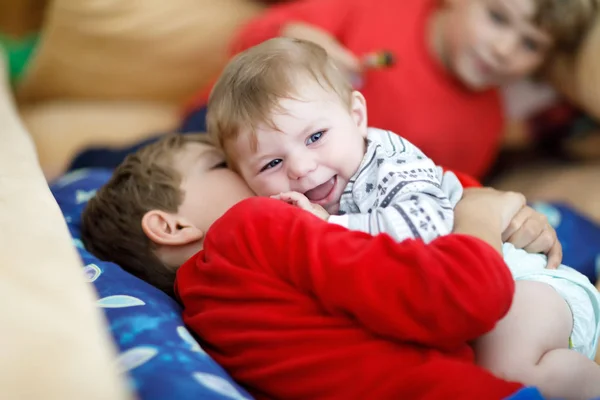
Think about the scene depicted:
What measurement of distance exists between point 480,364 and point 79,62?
1551 mm

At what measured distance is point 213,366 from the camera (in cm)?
71

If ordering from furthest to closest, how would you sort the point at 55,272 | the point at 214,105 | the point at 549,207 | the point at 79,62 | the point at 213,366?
1. the point at 79,62
2. the point at 549,207
3. the point at 214,105
4. the point at 213,366
5. the point at 55,272

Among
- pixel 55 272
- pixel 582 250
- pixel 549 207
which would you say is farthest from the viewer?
pixel 549 207

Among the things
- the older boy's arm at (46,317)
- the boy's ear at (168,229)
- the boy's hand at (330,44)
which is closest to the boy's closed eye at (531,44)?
the boy's hand at (330,44)

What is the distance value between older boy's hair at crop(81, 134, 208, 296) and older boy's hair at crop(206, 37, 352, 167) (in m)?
0.10

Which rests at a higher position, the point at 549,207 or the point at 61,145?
the point at 549,207

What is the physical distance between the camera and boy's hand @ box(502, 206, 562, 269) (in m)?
0.82

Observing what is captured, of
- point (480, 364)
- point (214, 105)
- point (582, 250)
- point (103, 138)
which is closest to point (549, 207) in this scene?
point (582, 250)

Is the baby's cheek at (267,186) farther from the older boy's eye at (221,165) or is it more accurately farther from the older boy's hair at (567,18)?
the older boy's hair at (567,18)

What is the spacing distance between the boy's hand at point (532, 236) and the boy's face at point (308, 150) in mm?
220

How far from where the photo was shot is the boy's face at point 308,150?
791 mm

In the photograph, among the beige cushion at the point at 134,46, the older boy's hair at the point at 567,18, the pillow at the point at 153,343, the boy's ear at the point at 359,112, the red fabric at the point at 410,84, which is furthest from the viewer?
the beige cushion at the point at 134,46

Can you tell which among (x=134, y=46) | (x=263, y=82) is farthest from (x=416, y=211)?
(x=134, y=46)

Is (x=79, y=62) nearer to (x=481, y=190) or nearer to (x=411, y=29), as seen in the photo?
(x=411, y=29)
